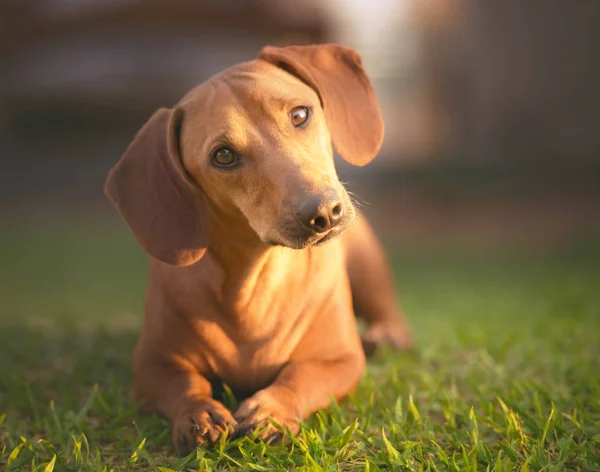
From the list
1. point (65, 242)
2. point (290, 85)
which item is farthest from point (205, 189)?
point (65, 242)

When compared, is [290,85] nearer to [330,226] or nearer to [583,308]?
[330,226]

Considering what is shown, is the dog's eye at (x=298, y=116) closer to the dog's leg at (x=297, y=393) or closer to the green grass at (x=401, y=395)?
the dog's leg at (x=297, y=393)

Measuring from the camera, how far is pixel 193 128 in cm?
223

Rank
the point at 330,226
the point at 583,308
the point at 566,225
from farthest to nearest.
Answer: the point at 566,225, the point at 583,308, the point at 330,226

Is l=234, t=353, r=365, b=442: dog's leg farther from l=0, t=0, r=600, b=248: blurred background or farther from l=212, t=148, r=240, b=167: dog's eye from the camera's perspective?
l=0, t=0, r=600, b=248: blurred background

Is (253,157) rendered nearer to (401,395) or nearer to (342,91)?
(342,91)

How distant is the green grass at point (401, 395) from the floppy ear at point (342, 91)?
889 millimetres

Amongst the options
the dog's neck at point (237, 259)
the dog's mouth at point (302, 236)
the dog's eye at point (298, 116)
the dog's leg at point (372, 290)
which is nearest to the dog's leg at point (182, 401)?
the dog's neck at point (237, 259)

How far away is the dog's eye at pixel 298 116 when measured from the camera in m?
2.20

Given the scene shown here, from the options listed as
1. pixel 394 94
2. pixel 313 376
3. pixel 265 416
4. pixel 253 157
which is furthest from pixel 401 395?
pixel 394 94

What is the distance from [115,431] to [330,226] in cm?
98

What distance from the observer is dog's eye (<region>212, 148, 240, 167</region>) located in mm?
2137

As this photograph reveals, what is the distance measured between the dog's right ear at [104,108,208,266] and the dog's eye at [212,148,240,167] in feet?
0.51

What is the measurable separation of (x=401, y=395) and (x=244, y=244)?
2.67ft
